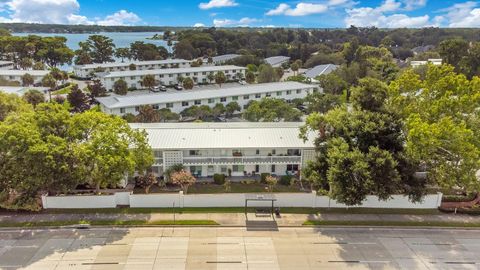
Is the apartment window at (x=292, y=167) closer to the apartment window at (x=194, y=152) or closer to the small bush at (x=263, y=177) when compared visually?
the small bush at (x=263, y=177)

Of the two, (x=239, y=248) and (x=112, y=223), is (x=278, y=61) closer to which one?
(x=112, y=223)

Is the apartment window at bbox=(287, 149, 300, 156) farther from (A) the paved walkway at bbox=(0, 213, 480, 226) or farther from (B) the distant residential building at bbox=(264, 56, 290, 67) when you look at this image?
(B) the distant residential building at bbox=(264, 56, 290, 67)

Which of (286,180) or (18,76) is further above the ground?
(18,76)


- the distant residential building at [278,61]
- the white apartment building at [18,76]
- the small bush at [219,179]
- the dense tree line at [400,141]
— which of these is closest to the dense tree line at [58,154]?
the small bush at [219,179]

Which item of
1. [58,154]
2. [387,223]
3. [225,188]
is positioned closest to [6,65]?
[58,154]

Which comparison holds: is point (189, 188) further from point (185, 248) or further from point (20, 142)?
point (20, 142)

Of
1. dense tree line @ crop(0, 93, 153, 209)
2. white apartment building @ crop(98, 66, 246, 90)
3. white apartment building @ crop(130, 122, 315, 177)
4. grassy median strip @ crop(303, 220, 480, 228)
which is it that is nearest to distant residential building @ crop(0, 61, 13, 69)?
white apartment building @ crop(98, 66, 246, 90)

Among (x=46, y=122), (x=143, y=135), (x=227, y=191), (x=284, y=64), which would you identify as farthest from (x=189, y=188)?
(x=284, y=64)
